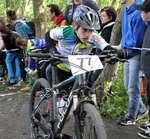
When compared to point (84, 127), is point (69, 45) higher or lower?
higher

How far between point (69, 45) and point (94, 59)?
30.5 inches

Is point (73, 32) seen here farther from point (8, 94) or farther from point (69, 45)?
point (8, 94)

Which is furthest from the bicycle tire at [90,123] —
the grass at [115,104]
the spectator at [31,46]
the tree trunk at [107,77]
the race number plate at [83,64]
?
the spectator at [31,46]

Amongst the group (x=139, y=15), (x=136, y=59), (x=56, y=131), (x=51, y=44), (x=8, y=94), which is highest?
(x=139, y=15)

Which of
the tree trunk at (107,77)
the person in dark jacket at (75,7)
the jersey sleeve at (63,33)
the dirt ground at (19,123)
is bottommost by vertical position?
the dirt ground at (19,123)

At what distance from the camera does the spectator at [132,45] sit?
4227mm

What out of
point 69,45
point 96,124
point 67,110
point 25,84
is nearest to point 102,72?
point 69,45

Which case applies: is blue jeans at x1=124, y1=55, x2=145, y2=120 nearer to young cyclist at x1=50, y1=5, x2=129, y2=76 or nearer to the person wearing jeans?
young cyclist at x1=50, y1=5, x2=129, y2=76

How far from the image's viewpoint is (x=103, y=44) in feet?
11.5

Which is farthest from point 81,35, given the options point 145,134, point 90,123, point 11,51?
point 11,51

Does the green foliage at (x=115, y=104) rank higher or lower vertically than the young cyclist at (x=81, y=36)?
lower

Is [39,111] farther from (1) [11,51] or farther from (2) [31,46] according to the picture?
(1) [11,51]

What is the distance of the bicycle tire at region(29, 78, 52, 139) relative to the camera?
3834mm

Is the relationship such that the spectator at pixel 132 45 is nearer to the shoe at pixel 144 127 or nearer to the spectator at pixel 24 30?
the shoe at pixel 144 127
